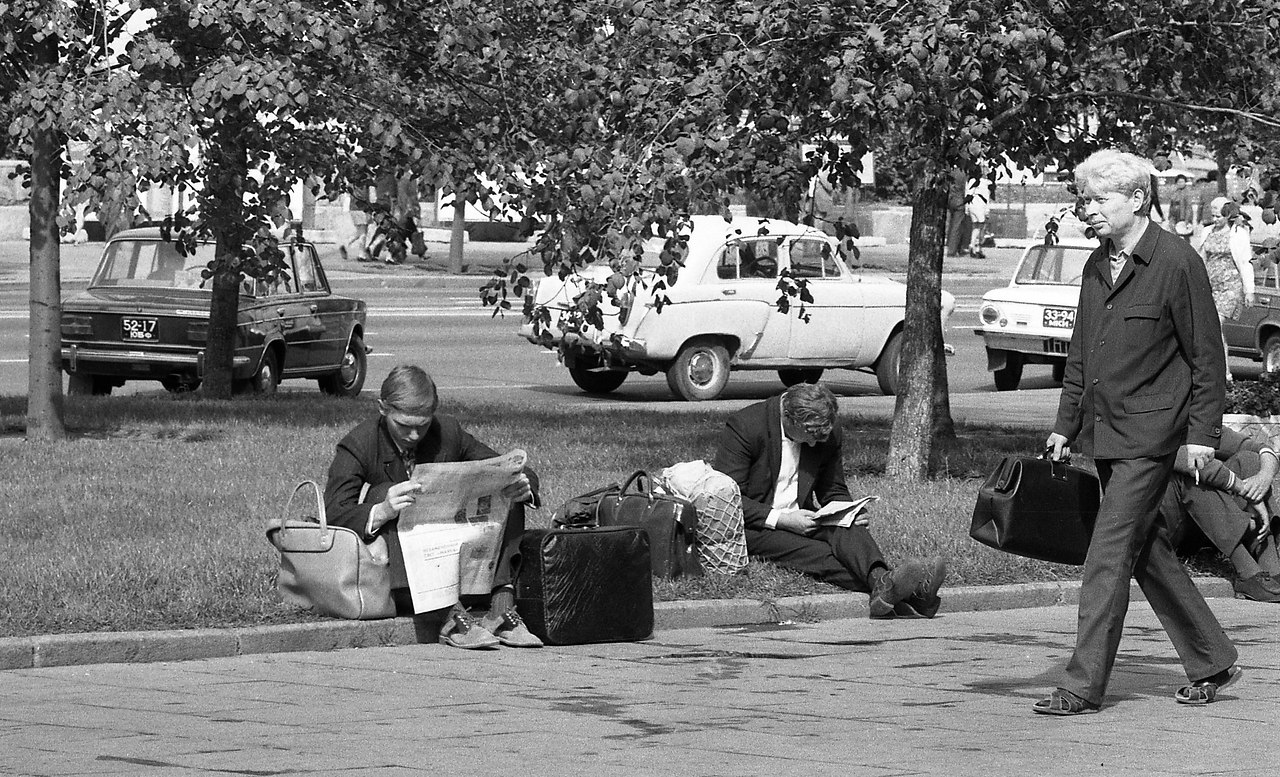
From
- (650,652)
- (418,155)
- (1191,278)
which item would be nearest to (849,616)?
(650,652)

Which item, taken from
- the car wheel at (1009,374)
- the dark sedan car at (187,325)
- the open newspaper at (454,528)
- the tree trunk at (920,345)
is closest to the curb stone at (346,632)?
the open newspaper at (454,528)

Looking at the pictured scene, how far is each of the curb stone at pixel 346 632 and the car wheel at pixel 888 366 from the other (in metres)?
11.7

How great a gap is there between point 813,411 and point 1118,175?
276 centimetres

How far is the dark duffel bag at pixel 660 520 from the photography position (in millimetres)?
9172

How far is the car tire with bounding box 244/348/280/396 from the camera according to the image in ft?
62.4

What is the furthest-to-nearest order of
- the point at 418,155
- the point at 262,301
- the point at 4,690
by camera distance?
the point at 262,301, the point at 418,155, the point at 4,690

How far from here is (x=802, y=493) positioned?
9.63 m

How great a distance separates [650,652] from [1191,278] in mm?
2734

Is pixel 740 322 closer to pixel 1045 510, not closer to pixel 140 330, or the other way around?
pixel 140 330

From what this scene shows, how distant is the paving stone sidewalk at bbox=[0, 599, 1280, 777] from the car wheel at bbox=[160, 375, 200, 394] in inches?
465

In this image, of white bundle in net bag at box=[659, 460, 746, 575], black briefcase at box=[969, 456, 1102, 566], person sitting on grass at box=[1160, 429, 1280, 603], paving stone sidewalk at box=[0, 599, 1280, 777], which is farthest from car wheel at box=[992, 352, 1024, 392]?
black briefcase at box=[969, 456, 1102, 566]

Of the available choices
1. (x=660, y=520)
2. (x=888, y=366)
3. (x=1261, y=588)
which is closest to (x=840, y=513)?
(x=660, y=520)

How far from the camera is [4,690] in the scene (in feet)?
23.4

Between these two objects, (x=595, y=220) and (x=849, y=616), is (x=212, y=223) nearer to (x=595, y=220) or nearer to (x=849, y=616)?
(x=595, y=220)
